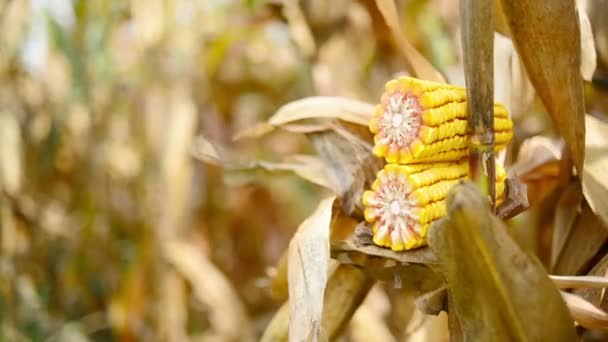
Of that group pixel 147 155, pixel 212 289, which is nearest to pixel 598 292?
pixel 212 289

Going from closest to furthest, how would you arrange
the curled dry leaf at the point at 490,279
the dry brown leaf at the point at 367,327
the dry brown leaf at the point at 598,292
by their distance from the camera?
1. the curled dry leaf at the point at 490,279
2. the dry brown leaf at the point at 598,292
3. the dry brown leaf at the point at 367,327

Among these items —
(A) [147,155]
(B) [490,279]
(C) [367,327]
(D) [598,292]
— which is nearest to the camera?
(B) [490,279]

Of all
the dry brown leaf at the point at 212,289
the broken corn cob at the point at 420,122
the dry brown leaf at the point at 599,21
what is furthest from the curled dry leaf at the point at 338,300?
the dry brown leaf at the point at 212,289

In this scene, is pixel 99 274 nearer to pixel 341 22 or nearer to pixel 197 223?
pixel 197 223

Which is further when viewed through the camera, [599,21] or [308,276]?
[599,21]

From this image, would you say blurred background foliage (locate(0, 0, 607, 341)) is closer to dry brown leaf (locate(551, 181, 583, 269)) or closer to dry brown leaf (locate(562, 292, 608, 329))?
dry brown leaf (locate(551, 181, 583, 269))

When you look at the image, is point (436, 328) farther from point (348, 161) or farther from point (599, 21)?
point (599, 21)

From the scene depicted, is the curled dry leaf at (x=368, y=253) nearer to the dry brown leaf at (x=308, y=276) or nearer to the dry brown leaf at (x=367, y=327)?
the dry brown leaf at (x=308, y=276)
